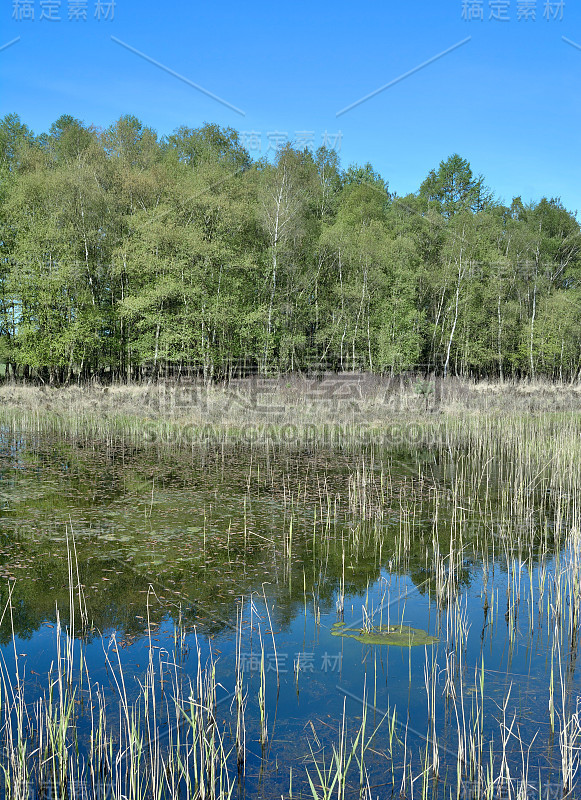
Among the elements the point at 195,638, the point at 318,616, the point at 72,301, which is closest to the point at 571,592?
the point at 318,616

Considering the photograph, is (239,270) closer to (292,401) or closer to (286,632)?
(292,401)

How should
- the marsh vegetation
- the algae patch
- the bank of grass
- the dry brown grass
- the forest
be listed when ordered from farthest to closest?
the forest → the dry brown grass → the bank of grass → the algae patch → the marsh vegetation

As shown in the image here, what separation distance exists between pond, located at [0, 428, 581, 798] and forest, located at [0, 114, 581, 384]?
2009 centimetres

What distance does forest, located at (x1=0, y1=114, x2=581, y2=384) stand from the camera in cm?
2873

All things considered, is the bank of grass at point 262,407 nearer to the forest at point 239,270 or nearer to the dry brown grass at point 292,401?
the dry brown grass at point 292,401

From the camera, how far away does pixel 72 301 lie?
2927 cm

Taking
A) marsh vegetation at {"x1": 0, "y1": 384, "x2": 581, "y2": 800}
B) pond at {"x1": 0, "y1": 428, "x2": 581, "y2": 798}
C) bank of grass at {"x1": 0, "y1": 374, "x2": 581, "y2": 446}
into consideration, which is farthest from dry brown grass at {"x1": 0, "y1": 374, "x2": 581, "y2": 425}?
pond at {"x1": 0, "y1": 428, "x2": 581, "y2": 798}

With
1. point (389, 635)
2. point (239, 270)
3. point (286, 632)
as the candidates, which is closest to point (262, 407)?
point (239, 270)

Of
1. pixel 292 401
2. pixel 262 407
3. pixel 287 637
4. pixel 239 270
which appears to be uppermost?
pixel 239 270

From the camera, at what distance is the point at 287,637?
4.98m

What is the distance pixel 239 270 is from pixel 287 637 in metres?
26.7

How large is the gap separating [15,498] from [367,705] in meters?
6.51

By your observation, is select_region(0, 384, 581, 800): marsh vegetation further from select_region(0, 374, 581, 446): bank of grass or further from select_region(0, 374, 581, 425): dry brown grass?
select_region(0, 374, 581, 425): dry brown grass

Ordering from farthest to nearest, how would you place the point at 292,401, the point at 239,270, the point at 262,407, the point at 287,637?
1. the point at 239,270
2. the point at 292,401
3. the point at 262,407
4. the point at 287,637
